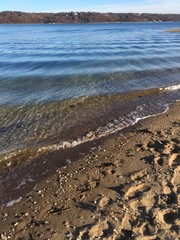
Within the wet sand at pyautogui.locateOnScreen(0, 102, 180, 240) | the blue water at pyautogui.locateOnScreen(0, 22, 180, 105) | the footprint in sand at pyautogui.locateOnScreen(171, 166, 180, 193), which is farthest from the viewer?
the blue water at pyautogui.locateOnScreen(0, 22, 180, 105)

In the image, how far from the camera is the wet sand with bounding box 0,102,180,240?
592 centimetres

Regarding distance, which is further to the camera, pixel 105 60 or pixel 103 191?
pixel 105 60

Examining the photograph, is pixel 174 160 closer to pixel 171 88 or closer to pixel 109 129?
pixel 109 129

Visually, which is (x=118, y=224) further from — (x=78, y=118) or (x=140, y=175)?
(x=78, y=118)

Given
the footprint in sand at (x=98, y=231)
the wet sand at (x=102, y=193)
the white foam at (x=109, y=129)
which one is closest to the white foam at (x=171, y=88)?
the white foam at (x=109, y=129)

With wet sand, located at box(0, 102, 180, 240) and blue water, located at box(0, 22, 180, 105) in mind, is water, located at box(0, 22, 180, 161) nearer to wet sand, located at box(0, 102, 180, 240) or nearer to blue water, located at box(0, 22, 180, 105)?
blue water, located at box(0, 22, 180, 105)

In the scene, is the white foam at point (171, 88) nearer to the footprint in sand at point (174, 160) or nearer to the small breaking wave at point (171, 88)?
the small breaking wave at point (171, 88)

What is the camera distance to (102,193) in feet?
23.0

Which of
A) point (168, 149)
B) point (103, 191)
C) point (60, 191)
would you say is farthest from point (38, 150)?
point (168, 149)

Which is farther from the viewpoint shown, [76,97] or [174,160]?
[76,97]

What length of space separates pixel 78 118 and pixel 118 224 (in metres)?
6.59

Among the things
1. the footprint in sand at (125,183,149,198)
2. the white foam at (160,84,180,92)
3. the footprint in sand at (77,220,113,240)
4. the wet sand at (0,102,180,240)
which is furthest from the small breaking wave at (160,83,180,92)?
the footprint in sand at (77,220,113,240)

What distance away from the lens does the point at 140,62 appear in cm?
2402

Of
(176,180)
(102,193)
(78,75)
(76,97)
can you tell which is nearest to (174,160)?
(176,180)
